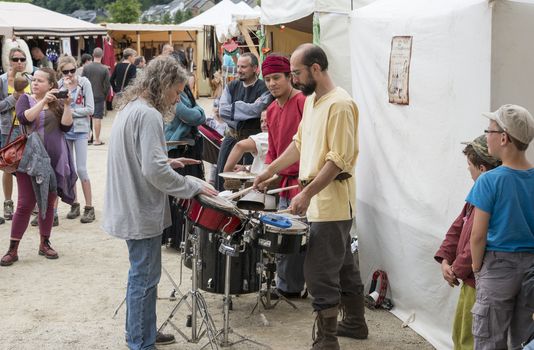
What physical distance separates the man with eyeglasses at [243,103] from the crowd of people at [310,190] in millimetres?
13

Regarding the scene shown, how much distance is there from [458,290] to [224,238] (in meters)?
1.50

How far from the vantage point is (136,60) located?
54.0 ft

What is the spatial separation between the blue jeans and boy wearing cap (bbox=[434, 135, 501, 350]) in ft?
5.47

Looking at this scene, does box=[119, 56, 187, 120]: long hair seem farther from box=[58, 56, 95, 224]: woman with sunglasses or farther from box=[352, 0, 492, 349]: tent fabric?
box=[58, 56, 95, 224]: woman with sunglasses

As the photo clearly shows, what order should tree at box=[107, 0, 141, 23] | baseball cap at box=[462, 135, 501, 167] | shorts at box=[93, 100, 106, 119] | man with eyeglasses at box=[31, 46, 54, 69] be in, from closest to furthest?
baseball cap at box=[462, 135, 501, 167] → shorts at box=[93, 100, 106, 119] → man with eyeglasses at box=[31, 46, 54, 69] → tree at box=[107, 0, 141, 23]

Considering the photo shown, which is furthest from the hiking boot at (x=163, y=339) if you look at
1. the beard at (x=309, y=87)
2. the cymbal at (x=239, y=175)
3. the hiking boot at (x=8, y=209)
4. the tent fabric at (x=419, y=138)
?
the hiking boot at (x=8, y=209)

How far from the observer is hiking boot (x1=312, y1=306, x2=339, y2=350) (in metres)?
4.60

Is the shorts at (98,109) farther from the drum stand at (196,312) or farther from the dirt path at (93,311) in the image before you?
the drum stand at (196,312)

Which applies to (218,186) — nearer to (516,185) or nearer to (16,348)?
(16,348)

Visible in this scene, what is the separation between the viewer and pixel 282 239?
14.4 feet

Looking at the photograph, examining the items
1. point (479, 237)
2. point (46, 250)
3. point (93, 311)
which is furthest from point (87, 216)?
point (479, 237)

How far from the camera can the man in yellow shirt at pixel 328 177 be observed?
14.6 feet

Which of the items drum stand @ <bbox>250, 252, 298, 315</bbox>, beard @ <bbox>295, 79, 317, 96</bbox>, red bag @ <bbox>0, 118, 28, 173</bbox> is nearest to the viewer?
beard @ <bbox>295, 79, 317, 96</bbox>

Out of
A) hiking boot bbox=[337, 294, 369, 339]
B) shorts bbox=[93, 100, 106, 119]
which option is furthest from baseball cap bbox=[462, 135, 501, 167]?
shorts bbox=[93, 100, 106, 119]
